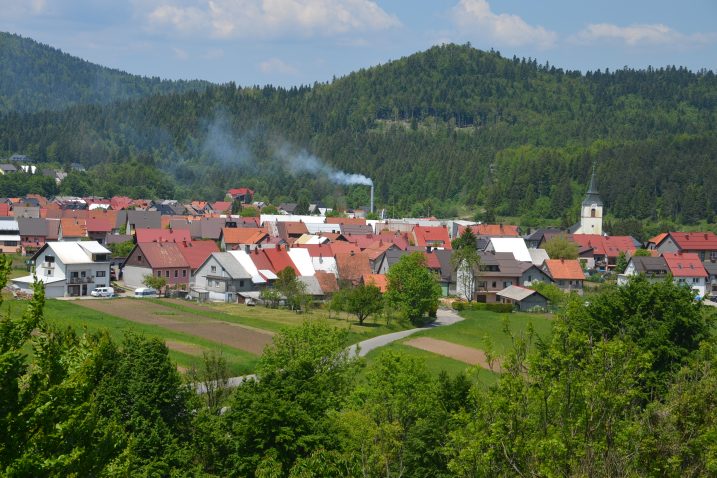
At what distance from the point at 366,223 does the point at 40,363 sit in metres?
89.8

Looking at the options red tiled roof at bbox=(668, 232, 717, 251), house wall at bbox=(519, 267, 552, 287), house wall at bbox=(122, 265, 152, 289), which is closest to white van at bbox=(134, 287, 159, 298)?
house wall at bbox=(122, 265, 152, 289)

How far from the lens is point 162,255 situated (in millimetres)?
59625

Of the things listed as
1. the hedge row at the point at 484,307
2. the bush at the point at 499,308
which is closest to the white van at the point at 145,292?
the hedge row at the point at 484,307

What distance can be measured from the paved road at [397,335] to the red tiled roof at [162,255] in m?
18.0

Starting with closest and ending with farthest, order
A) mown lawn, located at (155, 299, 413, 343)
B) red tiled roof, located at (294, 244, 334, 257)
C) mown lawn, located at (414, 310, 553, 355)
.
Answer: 1. mown lawn, located at (414, 310, 553, 355)
2. mown lawn, located at (155, 299, 413, 343)
3. red tiled roof, located at (294, 244, 334, 257)

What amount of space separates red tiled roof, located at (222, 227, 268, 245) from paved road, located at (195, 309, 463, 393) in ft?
85.0

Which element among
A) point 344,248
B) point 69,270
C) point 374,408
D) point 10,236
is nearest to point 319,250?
point 344,248

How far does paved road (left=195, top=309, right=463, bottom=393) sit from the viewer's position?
103ft

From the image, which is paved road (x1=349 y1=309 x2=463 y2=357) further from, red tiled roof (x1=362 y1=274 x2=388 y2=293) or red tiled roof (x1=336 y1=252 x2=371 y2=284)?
red tiled roof (x1=336 y1=252 x2=371 y2=284)

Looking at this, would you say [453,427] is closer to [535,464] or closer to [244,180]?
[535,464]

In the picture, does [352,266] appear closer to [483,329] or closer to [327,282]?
[327,282]

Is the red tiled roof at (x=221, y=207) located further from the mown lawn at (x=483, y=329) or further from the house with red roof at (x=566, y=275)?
the mown lawn at (x=483, y=329)

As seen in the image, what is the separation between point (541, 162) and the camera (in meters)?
145

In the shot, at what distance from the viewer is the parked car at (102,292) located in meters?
53.4
